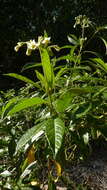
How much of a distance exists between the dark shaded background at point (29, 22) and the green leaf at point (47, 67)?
4.39m

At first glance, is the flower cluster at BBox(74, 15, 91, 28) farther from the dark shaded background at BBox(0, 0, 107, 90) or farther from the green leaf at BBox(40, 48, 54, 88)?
the dark shaded background at BBox(0, 0, 107, 90)

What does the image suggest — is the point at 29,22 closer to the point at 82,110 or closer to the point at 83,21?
the point at 83,21

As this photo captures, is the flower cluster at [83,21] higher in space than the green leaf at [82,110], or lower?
higher

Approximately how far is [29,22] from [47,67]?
4874mm

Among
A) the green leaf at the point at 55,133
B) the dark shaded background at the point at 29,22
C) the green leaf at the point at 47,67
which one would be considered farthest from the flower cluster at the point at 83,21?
the dark shaded background at the point at 29,22

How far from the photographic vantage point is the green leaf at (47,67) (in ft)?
2.62

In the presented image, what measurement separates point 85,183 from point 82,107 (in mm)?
1660

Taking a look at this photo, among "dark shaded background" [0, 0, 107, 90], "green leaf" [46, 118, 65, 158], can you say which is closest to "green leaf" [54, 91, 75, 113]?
"green leaf" [46, 118, 65, 158]

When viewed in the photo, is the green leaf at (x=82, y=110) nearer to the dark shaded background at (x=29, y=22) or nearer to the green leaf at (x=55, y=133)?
the green leaf at (x=55, y=133)

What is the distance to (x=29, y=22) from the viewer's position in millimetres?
5574

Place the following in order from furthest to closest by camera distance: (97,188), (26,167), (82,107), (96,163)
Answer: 1. (96,163)
2. (97,188)
3. (26,167)
4. (82,107)

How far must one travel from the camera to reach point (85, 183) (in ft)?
7.74

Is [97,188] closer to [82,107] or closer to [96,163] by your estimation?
[96,163]

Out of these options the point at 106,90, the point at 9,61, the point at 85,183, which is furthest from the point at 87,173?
the point at 9,61
